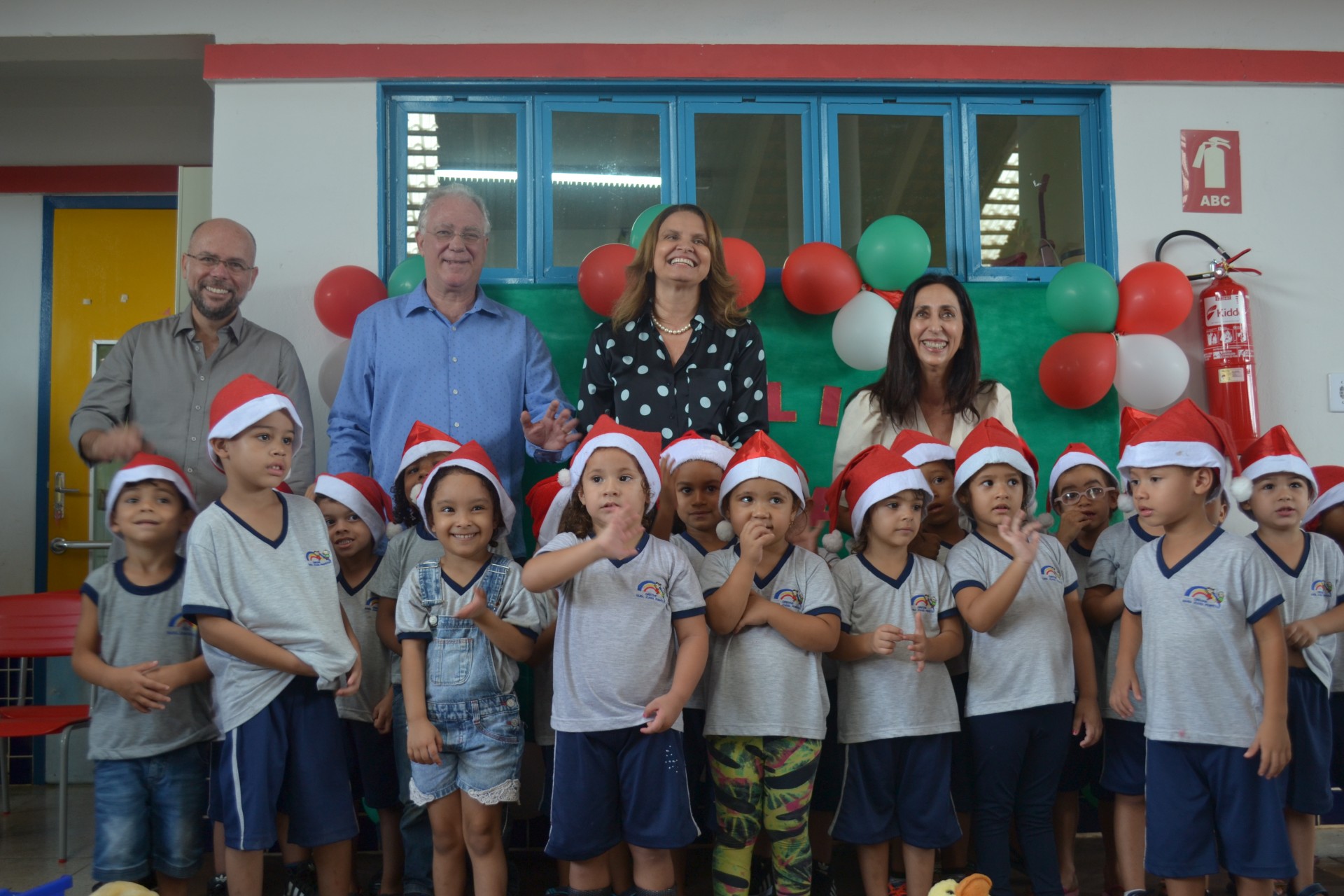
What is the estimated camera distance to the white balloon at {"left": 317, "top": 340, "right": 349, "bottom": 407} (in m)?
3.65

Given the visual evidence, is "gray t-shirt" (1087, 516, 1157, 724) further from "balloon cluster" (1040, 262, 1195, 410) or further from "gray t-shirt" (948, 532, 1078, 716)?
"balloon cluster" (1040, 262, 1195, 410)

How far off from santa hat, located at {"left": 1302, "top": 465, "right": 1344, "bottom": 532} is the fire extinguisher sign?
123 cm

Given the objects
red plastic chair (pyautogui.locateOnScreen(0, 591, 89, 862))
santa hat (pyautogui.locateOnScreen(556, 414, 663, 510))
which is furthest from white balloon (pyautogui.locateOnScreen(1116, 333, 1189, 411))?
red plastic chair (pyautogui.locateOnScreen(0, 591, 89, 862))

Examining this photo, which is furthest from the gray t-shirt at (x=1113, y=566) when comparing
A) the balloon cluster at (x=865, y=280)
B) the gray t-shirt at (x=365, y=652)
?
the gray t-shirt at (x=365, y=652)

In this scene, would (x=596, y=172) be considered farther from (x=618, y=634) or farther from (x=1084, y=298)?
(x=618, y=634)

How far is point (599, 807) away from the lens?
2.30 m

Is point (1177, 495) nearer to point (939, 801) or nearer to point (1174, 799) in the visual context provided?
point (1174, 799)

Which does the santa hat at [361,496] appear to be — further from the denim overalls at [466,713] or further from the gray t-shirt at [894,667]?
the gray t-shirt at [894,667]

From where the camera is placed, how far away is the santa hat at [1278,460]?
2781mm

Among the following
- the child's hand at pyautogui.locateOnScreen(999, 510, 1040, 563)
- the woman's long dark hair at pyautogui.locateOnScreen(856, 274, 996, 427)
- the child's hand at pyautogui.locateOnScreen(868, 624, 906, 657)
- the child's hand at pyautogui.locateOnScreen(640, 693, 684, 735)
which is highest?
the woman's long dark hair at pyautogui.locateOnScreen(856, 274, 996, 427)

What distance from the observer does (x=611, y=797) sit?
2324mm

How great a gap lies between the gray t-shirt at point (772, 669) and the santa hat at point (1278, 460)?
4.25 ft

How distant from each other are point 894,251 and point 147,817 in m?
2.84

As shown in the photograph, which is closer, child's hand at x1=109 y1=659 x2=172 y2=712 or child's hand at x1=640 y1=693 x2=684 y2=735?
child's hand at x1=640 y1=693 x2=684 y2=735
